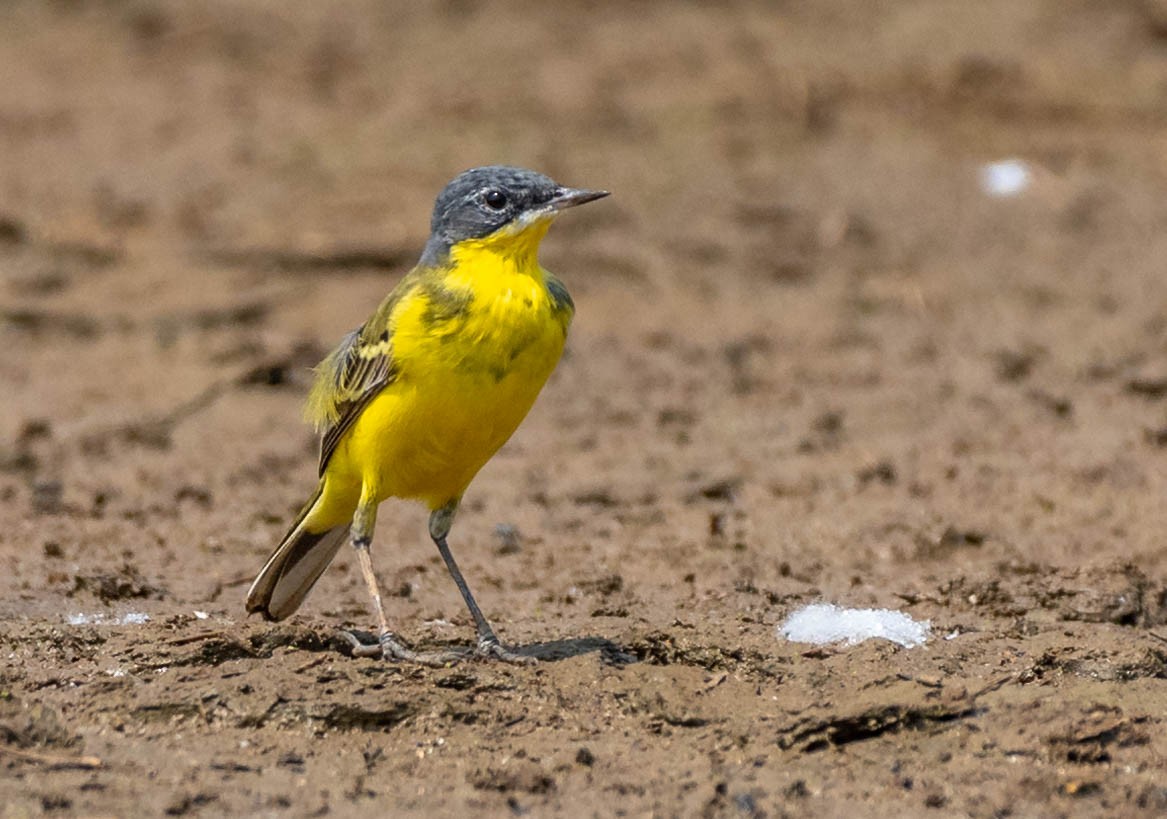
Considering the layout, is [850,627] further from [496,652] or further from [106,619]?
[106,619]

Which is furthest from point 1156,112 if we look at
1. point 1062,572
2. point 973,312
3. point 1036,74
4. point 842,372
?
point 1062,572

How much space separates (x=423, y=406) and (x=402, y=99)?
913 cm

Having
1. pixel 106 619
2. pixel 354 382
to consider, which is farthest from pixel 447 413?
pixel 106 619

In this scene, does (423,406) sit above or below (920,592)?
above

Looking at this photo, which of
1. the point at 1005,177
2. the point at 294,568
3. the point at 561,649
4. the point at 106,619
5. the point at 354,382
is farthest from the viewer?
the point at 1005,177

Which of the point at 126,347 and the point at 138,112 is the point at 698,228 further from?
the point at 138,112

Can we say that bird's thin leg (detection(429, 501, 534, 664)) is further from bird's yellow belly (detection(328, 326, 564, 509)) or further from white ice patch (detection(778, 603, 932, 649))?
white ice patch (detection(778, 603, 932, 649))

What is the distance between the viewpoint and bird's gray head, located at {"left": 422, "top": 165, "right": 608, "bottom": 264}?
6.68 m

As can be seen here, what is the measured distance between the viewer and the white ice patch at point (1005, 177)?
537 inches

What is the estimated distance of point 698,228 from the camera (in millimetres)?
13016

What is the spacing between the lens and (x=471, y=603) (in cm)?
671

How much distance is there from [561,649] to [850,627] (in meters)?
1.14

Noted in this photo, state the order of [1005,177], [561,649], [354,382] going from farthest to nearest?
[1005,177] < [354,382] < [561,649]

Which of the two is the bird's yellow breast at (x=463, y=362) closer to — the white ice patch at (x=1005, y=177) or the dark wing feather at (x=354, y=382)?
the dark wing feather at (x=354, y=382)
